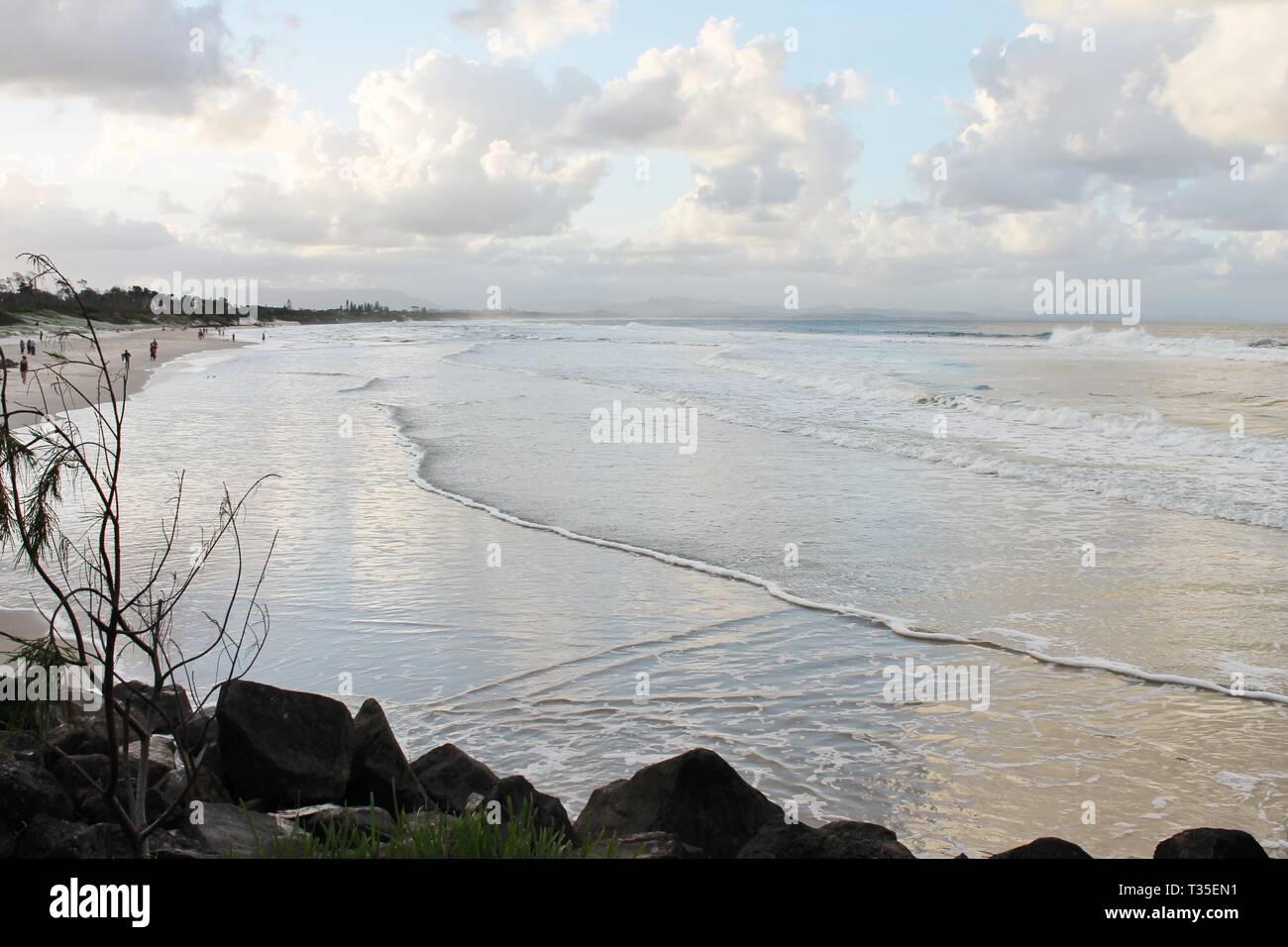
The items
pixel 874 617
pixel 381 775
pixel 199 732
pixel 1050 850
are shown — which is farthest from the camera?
pixel 874 617

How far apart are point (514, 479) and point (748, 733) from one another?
10.1 metres

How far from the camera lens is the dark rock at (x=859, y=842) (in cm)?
406

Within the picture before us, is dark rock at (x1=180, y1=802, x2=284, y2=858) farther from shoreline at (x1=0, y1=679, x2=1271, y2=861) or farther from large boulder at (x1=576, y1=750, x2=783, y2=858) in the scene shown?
large boulder at (x1=576, y1=750, x2=783, y2=858)

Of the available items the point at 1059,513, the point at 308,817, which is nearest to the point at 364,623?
the point at 308,817

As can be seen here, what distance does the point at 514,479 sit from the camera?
52.6 ft

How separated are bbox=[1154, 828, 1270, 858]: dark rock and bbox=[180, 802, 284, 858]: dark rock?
11.5 ft

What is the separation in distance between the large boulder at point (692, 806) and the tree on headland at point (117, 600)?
1.86 metres

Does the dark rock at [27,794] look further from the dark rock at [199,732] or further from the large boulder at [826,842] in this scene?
the large boulder at [826,842]

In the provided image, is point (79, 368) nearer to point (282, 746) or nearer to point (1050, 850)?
point (282, 746)

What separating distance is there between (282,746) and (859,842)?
2.90 m

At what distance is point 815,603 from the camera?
925 centimetres

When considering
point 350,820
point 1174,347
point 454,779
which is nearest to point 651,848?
point 350,820
